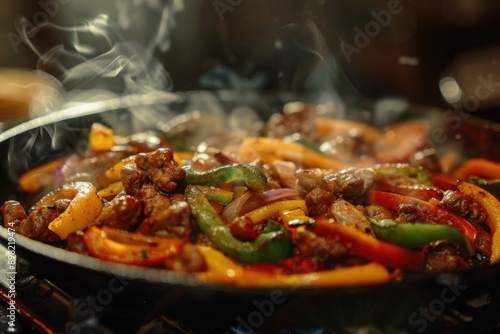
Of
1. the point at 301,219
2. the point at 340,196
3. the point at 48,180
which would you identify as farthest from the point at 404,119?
the point at 48,180

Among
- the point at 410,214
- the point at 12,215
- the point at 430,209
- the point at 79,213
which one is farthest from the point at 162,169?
the point at 430,209

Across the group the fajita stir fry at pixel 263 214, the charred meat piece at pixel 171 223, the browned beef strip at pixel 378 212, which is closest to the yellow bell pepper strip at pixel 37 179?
the fajita stir fry at pixel 263 214

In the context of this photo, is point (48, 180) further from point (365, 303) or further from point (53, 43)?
point (53, 43)

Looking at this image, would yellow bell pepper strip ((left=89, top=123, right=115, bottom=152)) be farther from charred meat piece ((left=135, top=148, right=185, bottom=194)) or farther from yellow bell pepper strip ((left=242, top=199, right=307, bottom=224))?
yellow bell pepper strip ((left=242, top=199, right=307, bottom=224))

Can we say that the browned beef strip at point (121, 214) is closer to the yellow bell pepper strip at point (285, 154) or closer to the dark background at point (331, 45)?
the yellow bell pepper strip at point (285, 154)

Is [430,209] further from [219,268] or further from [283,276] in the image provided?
[219,268]
